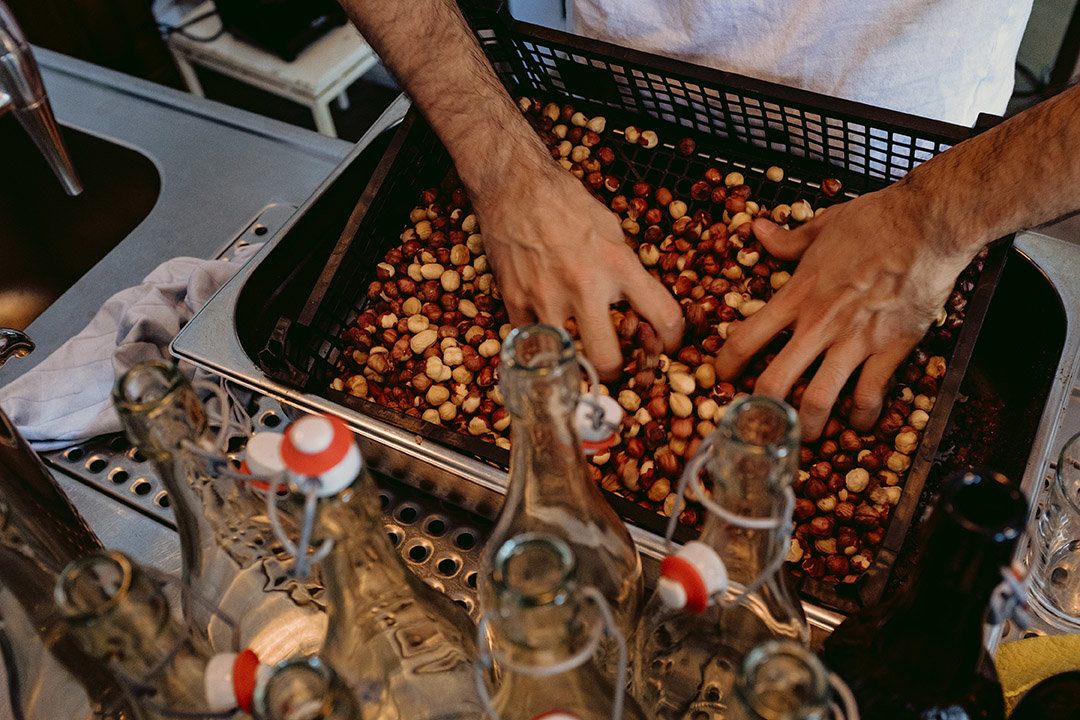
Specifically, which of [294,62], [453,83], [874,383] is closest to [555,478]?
[874,383]

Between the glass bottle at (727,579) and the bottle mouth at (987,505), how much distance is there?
0.08m

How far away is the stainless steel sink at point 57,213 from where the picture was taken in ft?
4.45

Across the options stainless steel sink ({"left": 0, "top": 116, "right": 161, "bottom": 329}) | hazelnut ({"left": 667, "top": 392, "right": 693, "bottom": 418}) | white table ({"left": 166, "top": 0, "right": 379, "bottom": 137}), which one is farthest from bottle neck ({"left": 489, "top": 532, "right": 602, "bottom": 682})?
white table ({"left": 166, "top": 0, "right": 379, "bottom": 137})

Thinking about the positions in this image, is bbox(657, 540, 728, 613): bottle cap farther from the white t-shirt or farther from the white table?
the white table

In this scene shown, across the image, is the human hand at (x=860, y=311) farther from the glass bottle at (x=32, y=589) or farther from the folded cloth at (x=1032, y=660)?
the glass bottle at (x=32, y=589)

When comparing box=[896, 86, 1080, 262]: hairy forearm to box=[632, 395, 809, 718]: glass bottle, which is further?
box=[896, 86, 1080, 262]: hairy forearm

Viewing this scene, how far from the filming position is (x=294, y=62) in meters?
2.29

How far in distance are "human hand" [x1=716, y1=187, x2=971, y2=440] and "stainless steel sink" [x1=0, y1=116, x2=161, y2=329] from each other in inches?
41.1

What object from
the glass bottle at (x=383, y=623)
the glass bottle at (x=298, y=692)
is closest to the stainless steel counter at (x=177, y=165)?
→ the glass bottle at (x=383, y=623)

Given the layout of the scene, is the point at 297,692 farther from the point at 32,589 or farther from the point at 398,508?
the point at 398,508

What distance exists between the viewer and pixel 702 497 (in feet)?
1.36

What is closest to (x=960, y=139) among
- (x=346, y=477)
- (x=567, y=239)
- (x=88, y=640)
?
(x=567, y=239)

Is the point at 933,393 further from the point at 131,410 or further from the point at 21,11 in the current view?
the point at 21,11

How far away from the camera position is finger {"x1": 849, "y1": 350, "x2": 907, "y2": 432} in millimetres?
813
